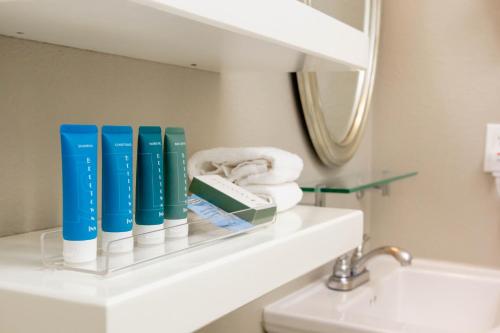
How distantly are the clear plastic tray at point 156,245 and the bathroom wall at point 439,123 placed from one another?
104 cm

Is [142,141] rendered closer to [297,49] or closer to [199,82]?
[297,49]

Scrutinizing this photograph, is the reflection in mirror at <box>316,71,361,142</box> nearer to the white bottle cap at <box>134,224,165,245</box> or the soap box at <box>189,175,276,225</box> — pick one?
the soap box at <box>189,175,276,225</box>

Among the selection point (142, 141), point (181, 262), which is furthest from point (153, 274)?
point (142, 141)

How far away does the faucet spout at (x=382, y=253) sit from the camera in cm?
122

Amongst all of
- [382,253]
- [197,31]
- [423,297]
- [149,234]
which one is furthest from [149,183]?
[423,297]

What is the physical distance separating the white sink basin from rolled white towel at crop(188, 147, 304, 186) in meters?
0.47

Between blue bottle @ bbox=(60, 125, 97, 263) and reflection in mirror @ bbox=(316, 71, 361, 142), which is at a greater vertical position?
reflection in mirror @ bbox=(316, 71, 361, 142)

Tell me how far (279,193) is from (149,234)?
25 centimetres

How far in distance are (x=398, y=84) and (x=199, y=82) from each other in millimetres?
940

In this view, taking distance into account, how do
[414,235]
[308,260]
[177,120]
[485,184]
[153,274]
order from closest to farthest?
[153,274]
[308,260]
[177,120]
[485,184]
[414,235]

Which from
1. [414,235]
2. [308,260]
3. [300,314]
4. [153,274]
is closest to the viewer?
[153,274]

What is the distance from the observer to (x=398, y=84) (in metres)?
1.67

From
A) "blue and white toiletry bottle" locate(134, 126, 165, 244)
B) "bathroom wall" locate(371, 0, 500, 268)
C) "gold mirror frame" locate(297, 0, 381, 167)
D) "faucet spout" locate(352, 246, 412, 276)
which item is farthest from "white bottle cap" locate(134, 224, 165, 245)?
"bathroom wall" locate(371, 0, 500, 268)

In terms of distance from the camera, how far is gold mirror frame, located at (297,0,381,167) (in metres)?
1.23
